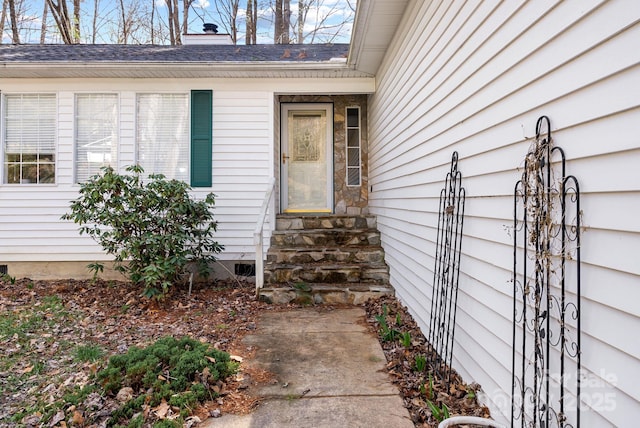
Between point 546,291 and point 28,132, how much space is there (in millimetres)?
6794

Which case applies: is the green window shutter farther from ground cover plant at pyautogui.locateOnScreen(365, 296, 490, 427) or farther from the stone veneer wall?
ground cover plant at pyautogui.locateOnScreen(365, 296, 490, 427)

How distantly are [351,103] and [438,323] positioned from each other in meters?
4.61

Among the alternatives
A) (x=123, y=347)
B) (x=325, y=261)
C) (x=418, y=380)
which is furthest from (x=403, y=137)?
(x=123, y=347)

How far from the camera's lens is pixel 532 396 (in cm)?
169

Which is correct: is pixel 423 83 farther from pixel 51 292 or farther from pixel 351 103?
pixel 51 292

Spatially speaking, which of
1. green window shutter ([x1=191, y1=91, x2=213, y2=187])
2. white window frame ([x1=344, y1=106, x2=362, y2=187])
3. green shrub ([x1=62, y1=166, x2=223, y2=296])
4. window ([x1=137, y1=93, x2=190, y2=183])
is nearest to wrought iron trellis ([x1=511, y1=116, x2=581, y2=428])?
green shrub ([x1=62, y1=166, x2=223, y2=296])

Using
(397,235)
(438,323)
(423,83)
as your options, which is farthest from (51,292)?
(423,83)

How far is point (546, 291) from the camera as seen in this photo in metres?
1.59

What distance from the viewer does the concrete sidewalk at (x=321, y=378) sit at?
2.16 m

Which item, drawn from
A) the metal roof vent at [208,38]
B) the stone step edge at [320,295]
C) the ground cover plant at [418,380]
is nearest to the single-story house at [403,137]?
the ground cover plant at [418,380]

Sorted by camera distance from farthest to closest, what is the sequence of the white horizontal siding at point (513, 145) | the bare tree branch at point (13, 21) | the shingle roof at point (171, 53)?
the bare tree branch at point (13, 21) < the shingle roof at point (171, 53) < the white horizontal siding at point (513, 145)

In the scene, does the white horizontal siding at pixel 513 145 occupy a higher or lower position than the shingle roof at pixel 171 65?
lower

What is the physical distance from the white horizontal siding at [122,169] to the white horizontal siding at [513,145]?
8.61 feet

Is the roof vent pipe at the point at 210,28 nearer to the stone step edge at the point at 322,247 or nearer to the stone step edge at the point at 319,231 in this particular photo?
the stone step edge at the point at 319,231
